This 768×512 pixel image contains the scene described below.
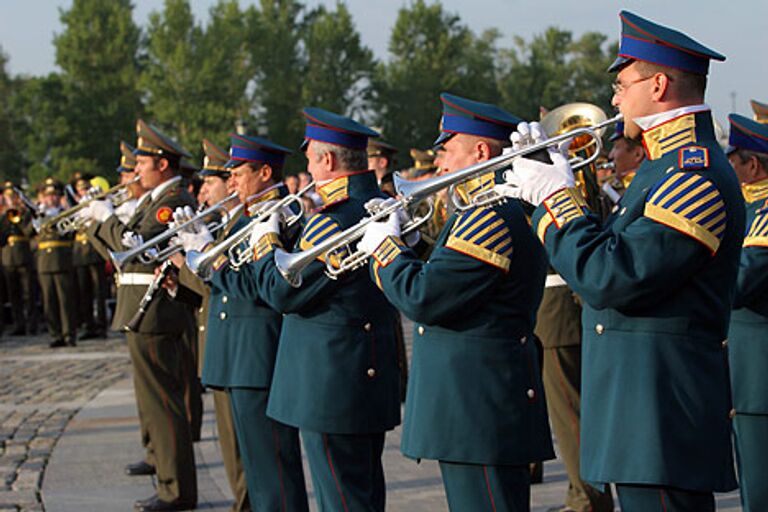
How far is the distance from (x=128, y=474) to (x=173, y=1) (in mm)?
63642

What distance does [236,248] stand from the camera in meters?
6.30

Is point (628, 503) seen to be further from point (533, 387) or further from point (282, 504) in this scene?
point (282, 504)

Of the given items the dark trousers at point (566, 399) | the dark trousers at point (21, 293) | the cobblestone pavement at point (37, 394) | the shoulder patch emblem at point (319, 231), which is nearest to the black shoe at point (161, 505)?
the cobblestone pavement at point (37, 394)

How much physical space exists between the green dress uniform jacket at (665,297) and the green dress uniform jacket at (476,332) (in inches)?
23.8

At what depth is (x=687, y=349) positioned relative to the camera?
376 cm

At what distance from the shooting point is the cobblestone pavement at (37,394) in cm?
832

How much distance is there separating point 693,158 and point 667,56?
0.33m

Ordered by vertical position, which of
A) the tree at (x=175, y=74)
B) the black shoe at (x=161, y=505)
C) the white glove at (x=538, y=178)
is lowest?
the black shoe at (x=161, y=505)

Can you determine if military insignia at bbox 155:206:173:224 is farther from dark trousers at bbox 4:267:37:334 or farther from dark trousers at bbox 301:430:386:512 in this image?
dark trousers at bbox 4:267:37:334

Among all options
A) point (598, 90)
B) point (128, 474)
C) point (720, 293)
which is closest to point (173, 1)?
point (598, 90)

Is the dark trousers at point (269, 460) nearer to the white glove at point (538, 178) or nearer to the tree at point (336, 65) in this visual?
the white glove at point (538, 178)

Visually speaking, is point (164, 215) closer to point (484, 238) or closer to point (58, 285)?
point (484, 238)

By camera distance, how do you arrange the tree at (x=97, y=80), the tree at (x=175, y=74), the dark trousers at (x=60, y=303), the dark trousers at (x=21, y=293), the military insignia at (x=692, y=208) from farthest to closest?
the tree at (x=97, y=80) → the tree at (x=175, y=74) → the dark trousers at (x=21, y=293) → the dark trousers at (x=60, y=303) → the military insignia at (x=692, y=208)

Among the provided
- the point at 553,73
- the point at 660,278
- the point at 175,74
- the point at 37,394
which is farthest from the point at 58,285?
the point at 553,73
